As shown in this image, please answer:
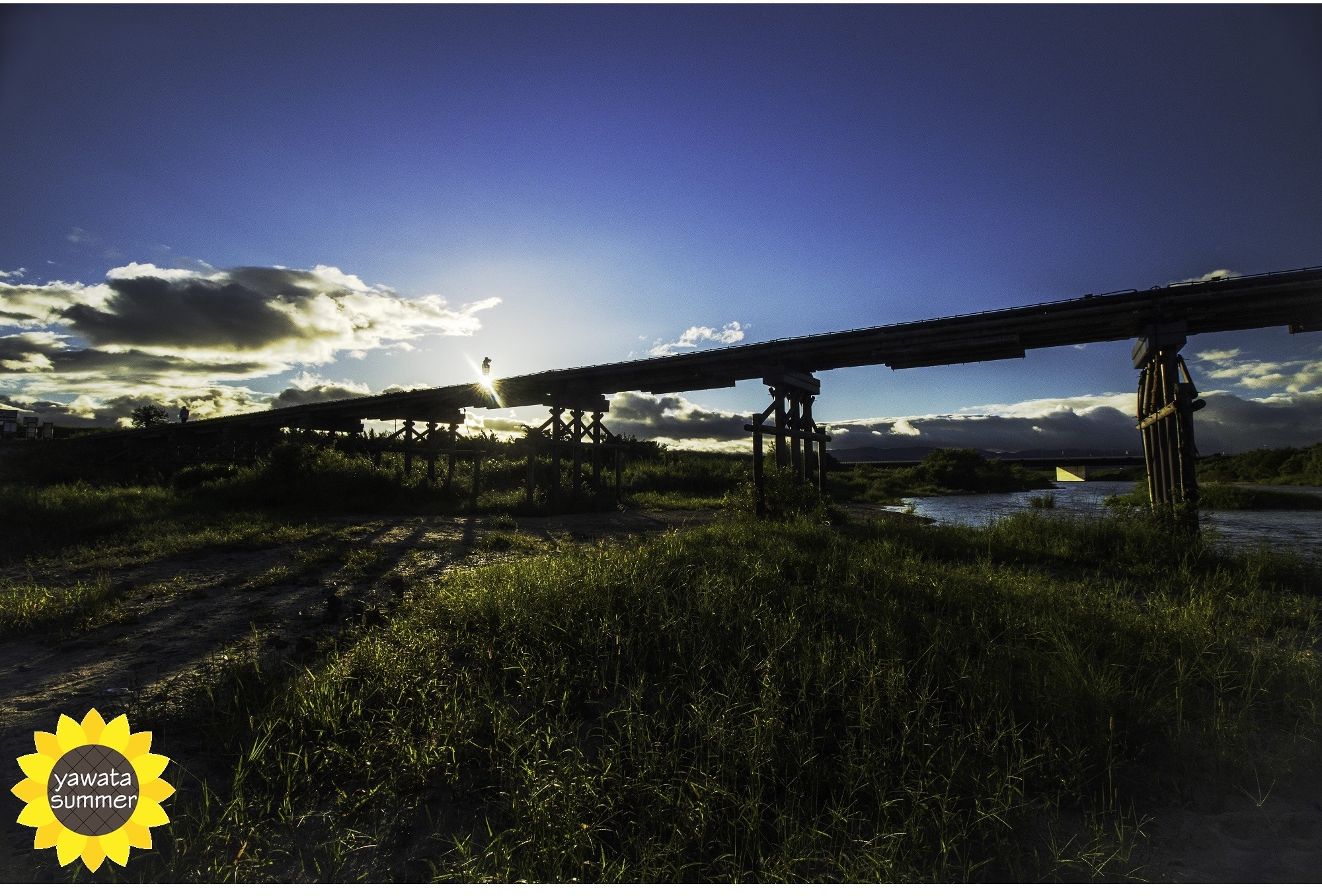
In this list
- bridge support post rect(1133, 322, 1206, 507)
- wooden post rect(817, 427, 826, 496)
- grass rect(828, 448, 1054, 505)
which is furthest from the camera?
grass rect(828, 448, 1054, 505)

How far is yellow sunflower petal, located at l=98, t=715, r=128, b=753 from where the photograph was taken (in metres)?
2.18

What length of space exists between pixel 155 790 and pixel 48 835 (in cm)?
28

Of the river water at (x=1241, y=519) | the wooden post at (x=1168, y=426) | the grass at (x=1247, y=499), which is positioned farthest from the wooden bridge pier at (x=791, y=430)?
the grass at (x=1247, y=499)

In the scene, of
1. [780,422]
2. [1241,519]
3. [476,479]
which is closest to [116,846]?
[780,422]

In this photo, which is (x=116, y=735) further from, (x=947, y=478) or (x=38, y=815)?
(x=947, y=478)

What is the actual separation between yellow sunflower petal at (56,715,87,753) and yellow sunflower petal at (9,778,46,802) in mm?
121

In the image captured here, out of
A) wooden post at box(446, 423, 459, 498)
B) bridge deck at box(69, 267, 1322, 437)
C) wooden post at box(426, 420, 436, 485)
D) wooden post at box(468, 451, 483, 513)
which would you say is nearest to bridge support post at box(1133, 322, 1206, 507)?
bridge deck at box(69, 267, 1322, 437)

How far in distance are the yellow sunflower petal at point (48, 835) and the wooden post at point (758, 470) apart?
10691 millimetres

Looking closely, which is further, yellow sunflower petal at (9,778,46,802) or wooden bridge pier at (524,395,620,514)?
wooden bridge pier at (524,395,620,514)

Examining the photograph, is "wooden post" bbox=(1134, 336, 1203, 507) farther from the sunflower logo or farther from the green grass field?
the sunflower logo

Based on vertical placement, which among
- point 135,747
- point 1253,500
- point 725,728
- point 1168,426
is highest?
point 1168,426

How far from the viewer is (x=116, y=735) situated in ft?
7.22
